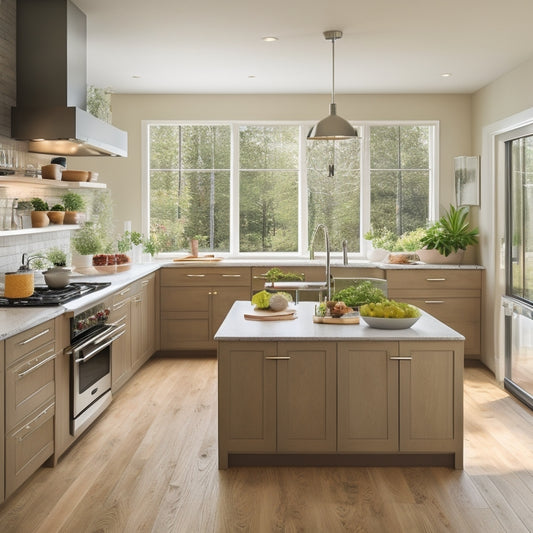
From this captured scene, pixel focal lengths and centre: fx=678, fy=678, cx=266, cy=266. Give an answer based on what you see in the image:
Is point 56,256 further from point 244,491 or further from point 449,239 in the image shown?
point 449,239

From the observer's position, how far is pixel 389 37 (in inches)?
197

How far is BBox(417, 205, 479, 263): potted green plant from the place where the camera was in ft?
22.7

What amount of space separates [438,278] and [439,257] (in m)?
0.36

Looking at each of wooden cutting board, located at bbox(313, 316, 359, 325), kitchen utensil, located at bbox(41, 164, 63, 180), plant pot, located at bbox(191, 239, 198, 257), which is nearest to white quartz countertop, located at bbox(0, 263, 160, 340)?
kitchen utensil, located at bbox(41, 164, 63, 180)

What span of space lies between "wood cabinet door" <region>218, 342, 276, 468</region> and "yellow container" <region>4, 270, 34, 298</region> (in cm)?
129

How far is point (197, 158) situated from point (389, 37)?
3.11 meters

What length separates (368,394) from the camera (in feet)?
12.4

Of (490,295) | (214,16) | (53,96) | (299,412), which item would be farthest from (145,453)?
(490,295)

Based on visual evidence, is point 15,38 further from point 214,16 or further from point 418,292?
point 418,292

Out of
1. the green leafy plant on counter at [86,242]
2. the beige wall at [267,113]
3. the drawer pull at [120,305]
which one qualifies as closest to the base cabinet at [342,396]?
the drawer pull at [120,305]

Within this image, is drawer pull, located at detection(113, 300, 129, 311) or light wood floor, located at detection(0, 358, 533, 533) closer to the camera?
light wood floor, located at detection(0, 358, 533, 533)

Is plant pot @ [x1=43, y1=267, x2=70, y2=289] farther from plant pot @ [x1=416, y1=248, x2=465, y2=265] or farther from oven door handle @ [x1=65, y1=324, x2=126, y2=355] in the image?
plant pot @ [x1=416, y1=248, x2=465, y2=265]

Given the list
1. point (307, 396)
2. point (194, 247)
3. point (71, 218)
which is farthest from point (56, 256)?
point (307, 396)

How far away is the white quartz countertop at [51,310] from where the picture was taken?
10.9 feet
